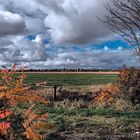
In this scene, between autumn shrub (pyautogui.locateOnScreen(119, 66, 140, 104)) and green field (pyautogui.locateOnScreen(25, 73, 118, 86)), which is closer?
autumn shrub (pyautogui.locateOnScreen(119, 66, 140, 104))

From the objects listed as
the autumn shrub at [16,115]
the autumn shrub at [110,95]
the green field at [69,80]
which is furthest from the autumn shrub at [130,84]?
the green field at [69,80]

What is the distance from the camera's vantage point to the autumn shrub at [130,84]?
18062 mm

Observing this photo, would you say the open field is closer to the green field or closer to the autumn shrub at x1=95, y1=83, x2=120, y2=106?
the green field

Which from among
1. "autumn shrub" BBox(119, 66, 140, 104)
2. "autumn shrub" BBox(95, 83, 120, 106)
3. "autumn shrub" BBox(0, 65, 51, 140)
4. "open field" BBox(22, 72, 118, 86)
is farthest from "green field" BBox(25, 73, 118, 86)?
"autumn shrub" BBox(0, 65, 51, 140)

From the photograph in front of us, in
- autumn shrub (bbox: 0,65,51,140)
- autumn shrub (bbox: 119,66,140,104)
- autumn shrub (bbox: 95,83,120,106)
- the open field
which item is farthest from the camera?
the open field

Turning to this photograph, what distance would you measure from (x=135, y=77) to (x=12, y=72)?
11628 millimetres

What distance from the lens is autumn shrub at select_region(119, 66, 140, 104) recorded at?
59.3ft

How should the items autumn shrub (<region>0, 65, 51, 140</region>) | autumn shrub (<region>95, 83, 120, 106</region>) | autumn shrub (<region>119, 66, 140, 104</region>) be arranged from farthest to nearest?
1. autumn shrub (<region>95, 83, 120, 106</region>)
2. autumn shrub (<region>119, 66, 140, 104</region>)
3. autumn shrub (<region>0, 65, 51, 140</region>)

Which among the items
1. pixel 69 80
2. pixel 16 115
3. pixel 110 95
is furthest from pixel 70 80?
pixel 16 115

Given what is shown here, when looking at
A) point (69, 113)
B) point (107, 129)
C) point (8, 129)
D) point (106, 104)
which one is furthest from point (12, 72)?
point (106, 104)

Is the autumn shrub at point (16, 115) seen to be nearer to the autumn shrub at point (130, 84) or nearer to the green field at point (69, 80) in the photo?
the autumn shrub at point (130, 84)

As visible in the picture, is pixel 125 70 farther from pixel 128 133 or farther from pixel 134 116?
pixel 128 133

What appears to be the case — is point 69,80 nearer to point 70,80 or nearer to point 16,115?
point 70,80

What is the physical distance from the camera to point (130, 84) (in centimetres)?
1822
